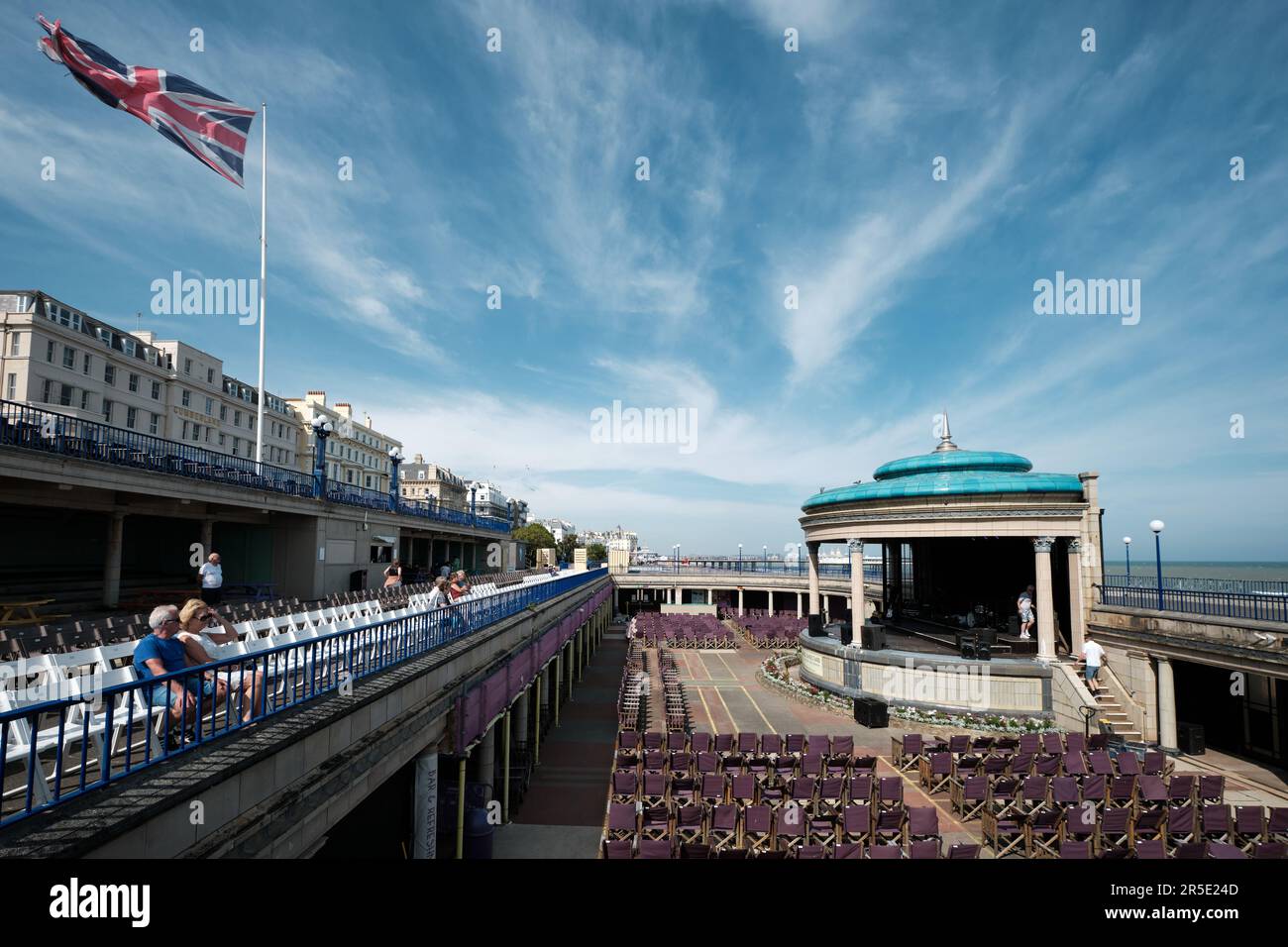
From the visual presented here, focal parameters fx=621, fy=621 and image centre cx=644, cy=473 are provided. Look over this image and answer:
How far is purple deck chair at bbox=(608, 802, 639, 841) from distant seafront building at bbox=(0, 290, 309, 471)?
39.2 metres

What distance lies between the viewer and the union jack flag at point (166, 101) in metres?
15.8

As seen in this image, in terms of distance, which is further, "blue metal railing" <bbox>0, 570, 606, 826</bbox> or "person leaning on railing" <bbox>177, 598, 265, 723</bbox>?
"person leaning on railing" <bbox>177, 598, 265, 723</bbox>

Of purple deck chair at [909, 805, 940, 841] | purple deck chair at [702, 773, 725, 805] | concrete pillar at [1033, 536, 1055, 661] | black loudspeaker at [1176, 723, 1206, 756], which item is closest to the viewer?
purple deck chair at [909, 805, 940, 841]

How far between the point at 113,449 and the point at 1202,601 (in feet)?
95.7

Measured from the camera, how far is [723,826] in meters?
10.6

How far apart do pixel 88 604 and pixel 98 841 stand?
679 inches

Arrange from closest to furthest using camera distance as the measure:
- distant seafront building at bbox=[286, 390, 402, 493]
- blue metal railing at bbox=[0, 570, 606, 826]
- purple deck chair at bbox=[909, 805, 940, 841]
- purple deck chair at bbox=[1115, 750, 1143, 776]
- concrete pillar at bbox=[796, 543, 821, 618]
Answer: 1. blue metal railing at bbox=[0, 570, 606, 826]
2. purple deck chair at bbox=[909, 805, 940, 841]
3. purple deck chair at bbox=[1115, 750, 1143, 776]
4. concrete pillar at bbox=[796, 543, 821, 618]
5. distant seafront building at bbox=[286, 390, 402, 493]

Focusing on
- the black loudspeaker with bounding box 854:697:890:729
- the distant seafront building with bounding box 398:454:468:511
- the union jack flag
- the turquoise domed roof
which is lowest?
the black loudspeaker with bounding box 854:697:890:729

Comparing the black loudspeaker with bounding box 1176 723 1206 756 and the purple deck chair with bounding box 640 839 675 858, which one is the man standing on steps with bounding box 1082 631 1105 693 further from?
the purple deck chair with bounding box 640 839 675 858

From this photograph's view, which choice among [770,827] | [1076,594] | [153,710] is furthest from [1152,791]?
[153,710]

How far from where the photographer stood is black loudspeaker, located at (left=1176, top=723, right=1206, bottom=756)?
1766 centimetres

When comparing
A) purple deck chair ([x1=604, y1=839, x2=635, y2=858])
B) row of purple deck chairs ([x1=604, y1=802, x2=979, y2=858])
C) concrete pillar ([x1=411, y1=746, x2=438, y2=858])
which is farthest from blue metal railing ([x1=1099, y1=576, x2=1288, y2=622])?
concrete pillar ([x1=411, y1=746, x2=438, y2=858])
